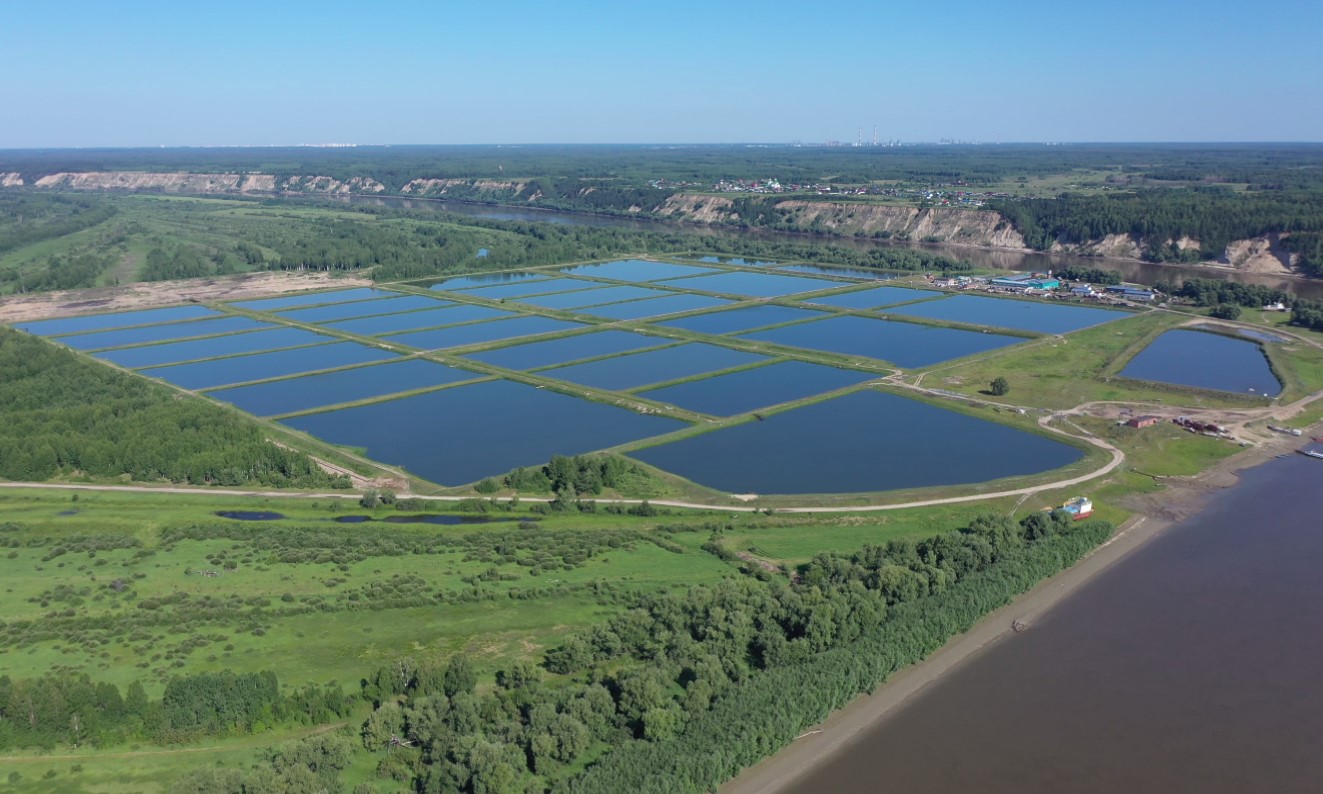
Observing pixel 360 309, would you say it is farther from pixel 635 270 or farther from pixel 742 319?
pixel 742 319

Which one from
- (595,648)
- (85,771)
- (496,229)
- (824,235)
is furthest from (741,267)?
(85,771)

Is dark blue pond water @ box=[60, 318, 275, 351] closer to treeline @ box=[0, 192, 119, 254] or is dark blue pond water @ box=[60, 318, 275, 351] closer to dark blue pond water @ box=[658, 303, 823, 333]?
dark blue pond water @ box=[658, 303, 823, 333]

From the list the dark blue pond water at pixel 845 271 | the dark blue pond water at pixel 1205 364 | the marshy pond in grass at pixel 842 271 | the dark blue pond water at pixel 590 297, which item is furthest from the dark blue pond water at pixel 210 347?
the dark blue pond water at pixel 1205 364

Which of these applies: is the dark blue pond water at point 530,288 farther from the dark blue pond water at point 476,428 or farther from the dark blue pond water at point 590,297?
the dark blue pond water at point 476,428

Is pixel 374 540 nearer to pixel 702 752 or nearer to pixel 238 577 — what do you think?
pixel 238 577

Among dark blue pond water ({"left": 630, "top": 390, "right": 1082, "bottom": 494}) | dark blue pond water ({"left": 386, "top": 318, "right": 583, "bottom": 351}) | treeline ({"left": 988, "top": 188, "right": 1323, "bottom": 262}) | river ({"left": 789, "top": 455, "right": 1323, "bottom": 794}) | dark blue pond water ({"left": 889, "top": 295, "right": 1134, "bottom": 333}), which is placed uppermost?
treeline ({"left": 988, "top": 188, "right": 1323, "bottom": 262})

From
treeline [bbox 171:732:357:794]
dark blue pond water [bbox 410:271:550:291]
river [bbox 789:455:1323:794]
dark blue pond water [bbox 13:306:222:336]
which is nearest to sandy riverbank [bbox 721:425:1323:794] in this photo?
river [bbox 789:455:1323:794]

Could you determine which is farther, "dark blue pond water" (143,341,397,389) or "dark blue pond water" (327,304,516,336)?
"dark blue pond water" (327,304,516,336)
